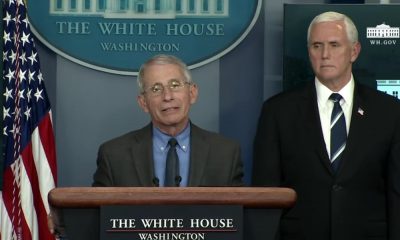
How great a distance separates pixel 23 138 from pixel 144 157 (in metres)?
1.17

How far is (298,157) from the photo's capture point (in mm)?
3074

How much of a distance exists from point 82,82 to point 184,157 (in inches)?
59.0

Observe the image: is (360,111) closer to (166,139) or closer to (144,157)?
(166,139)

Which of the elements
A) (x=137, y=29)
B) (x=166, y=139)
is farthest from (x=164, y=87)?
(x=137, y=29)

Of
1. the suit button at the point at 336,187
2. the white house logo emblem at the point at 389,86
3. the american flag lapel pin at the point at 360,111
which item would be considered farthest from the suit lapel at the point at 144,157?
the white house logo emblem at the point at 389,86

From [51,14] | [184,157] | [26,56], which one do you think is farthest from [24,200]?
[184,157]

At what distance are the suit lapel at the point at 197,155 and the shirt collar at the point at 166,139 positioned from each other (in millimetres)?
20

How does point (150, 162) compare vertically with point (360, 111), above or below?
below

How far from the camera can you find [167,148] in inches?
105

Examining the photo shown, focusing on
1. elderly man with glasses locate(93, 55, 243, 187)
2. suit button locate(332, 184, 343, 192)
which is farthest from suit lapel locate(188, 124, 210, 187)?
suit button locate(332, 184, 343, 192)

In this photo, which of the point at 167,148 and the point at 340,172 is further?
the point at 340,172

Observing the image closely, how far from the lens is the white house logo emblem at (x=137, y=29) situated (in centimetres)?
396

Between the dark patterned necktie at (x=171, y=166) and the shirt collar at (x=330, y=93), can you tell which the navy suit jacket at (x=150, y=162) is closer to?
the dark patterned necktie at (x=171, y=166)

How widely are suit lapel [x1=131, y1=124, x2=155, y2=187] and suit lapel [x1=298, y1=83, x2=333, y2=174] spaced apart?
0.70 meters
